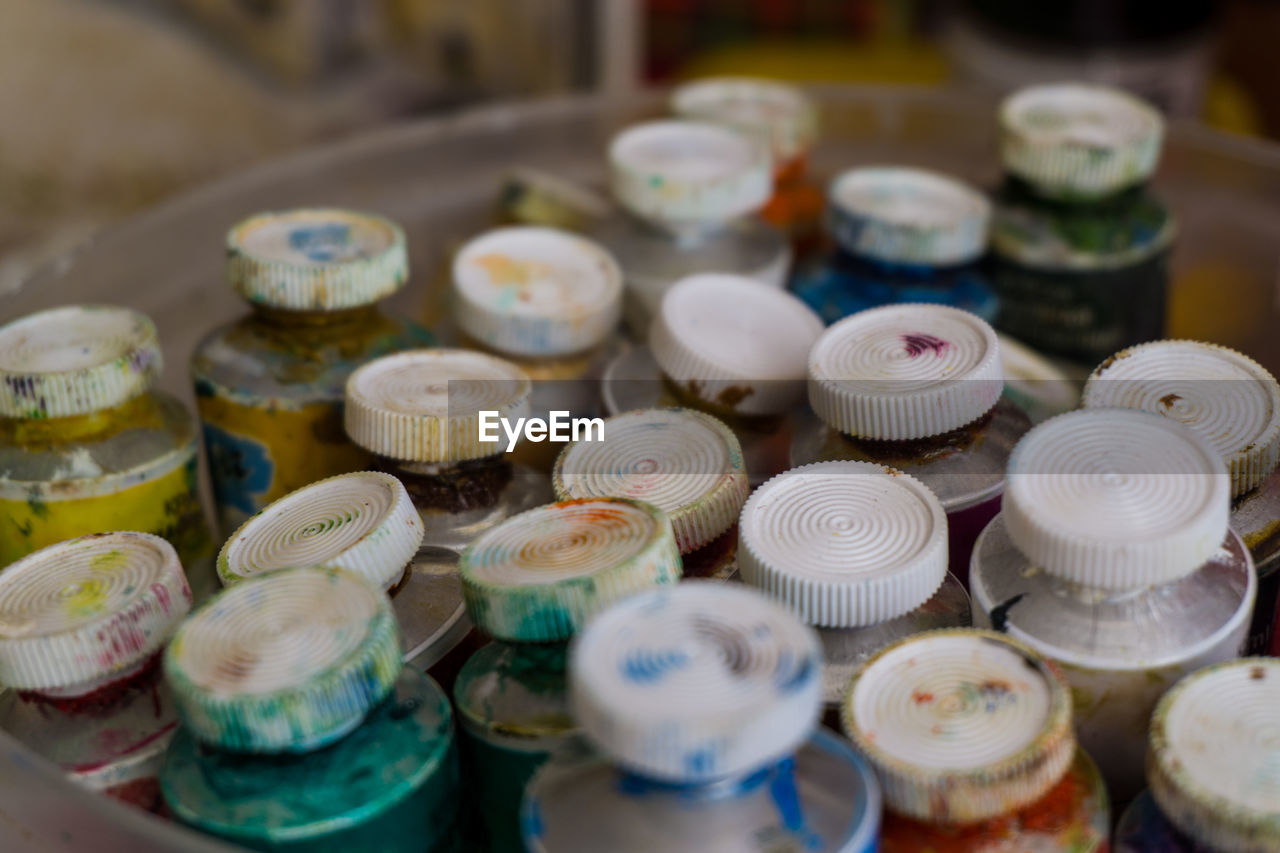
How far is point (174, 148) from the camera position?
150 cm

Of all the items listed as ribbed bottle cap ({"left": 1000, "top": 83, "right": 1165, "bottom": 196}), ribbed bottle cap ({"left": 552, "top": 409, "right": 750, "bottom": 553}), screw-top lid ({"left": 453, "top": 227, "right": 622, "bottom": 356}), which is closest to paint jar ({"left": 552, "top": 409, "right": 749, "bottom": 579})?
ribbed bottle cap ({"left": 552, "top": 409, "right": 750, "bottom": 553})

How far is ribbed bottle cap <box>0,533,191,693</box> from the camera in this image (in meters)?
0.53

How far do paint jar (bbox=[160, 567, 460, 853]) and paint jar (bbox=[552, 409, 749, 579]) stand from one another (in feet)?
0.45

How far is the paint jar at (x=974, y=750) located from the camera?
470 mm

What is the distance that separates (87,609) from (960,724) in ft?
1.16

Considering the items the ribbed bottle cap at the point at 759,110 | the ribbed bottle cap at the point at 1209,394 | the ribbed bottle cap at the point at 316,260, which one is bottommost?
the ribbed bottle cap at the point at 1209,394

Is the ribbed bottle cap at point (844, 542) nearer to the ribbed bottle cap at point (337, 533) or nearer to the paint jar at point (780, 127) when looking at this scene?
the ribbed bottle cap at point (337, 533)

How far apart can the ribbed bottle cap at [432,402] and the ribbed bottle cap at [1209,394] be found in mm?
291

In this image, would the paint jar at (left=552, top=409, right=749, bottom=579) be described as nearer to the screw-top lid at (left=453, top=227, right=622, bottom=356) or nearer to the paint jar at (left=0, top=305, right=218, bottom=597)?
the screw-top lid at (left=453, top=227, right=622, bottom=356)

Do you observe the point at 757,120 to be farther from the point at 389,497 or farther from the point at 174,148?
the point at 174,148

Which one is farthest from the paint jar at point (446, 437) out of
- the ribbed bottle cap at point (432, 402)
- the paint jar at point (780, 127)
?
the paint jar at point (780, 127)

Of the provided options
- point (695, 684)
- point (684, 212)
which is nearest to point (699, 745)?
point (695, 684)

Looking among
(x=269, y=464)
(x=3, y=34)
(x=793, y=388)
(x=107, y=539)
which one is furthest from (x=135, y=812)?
(x=3, y=34)

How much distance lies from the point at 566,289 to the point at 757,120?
259 mm
